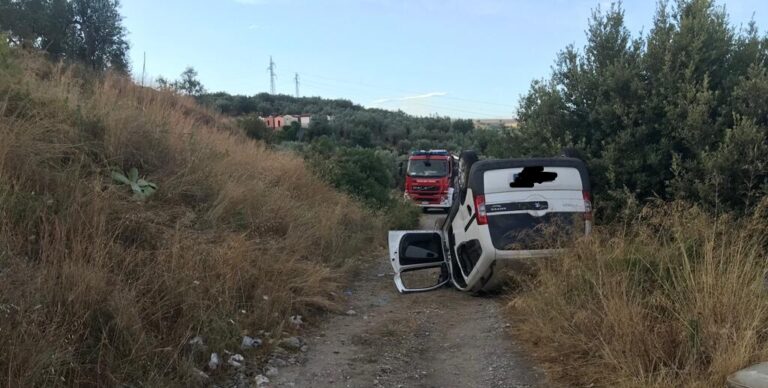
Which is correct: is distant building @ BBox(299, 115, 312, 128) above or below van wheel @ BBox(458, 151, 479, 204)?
above

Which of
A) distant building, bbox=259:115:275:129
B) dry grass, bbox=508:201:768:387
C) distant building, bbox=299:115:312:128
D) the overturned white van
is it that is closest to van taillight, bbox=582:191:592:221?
the overturned white van

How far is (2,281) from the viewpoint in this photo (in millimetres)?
3703

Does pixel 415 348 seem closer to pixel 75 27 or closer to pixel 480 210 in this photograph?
pixel 480 210

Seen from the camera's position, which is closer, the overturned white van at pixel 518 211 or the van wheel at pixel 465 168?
the overturned white van at pixel 518 211

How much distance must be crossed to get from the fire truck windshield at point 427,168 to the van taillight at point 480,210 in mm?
19305

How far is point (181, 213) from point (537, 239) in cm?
433

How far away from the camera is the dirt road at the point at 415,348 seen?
4.64 m

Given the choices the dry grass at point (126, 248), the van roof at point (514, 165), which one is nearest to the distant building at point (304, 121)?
the dry grass at point (126, 248)

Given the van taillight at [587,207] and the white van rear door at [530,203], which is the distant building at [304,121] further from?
the van taillight at [587,207]

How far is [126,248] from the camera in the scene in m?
5.21

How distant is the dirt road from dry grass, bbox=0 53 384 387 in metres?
0.55

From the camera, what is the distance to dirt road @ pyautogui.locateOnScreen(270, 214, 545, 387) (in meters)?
4.64

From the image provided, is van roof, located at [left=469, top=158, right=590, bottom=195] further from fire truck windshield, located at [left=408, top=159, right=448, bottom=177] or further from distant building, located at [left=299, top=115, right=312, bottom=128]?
distant building, located at [left=299, top=115, right=312, bottom=128]

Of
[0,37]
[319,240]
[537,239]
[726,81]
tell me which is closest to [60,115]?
[0,37]
